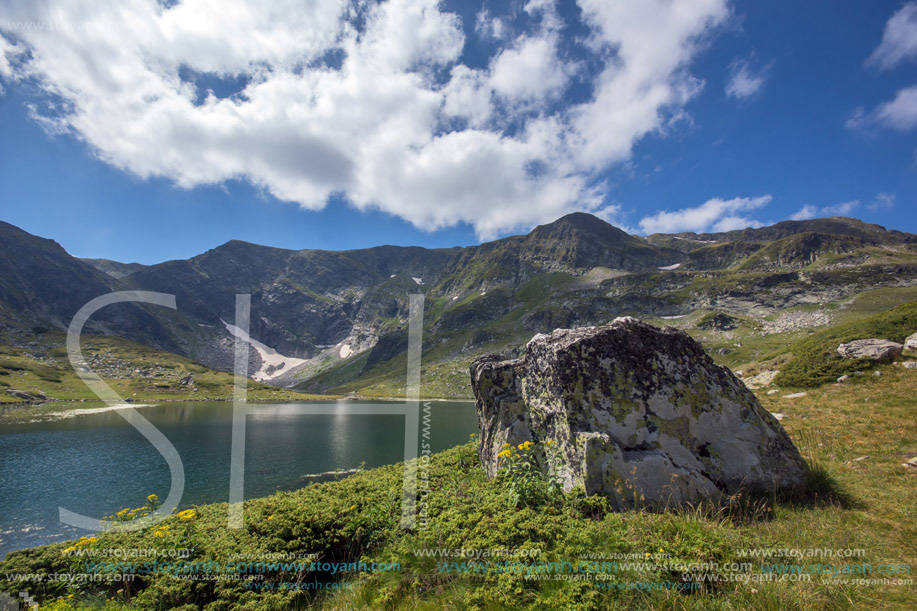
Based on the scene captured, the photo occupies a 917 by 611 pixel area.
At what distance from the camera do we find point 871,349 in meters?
20.0

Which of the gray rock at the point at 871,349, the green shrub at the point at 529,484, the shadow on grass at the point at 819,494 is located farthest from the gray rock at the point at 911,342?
the green shrub at the point at 529,484

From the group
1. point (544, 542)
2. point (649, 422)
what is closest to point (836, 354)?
point (649, 422)

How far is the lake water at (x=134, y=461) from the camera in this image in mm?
27484

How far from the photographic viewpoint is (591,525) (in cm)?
630

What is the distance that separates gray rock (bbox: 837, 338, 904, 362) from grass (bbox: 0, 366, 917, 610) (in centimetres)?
1242

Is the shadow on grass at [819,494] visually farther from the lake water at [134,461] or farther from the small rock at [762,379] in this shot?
the lake water at [134,461]

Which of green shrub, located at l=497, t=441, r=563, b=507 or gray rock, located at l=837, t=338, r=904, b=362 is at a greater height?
gray rock, located at l=837, t=338, r=904, b=362

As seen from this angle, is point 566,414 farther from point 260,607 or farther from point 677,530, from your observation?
point 260,607

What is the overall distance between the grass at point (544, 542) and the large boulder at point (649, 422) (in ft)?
2.46

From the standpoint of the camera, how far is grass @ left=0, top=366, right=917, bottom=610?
187 inches

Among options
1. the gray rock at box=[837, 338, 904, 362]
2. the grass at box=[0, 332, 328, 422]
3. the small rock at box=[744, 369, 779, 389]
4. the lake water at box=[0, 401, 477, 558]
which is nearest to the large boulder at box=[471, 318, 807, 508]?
the gray rock at box=[837, 338, 904, 362]

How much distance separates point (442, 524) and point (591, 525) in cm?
299

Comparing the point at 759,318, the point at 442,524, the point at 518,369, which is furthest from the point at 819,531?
the point at 759,318

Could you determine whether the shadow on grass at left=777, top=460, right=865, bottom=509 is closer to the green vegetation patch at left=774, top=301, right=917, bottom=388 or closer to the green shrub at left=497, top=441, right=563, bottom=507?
the green shrub at left=497, top=441, right=563, bottom=507
